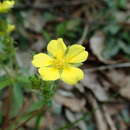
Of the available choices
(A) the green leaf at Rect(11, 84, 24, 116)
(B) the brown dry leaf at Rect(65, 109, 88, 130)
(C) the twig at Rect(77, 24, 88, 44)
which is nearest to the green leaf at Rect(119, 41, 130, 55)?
(C) the twig at Rect(77, 24, 88, 44)

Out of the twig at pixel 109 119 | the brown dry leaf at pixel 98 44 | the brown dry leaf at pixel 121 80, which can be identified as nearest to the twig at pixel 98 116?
the twig at pixel 109 119

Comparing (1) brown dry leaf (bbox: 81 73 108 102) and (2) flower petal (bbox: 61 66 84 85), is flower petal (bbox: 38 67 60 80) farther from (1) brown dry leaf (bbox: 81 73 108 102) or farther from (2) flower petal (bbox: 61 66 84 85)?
(1) brown dry leaf (bbox: 81 73 108 102)

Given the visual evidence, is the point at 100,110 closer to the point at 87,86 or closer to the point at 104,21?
the point at 87,86

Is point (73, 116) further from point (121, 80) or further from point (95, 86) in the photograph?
point (121, 80)

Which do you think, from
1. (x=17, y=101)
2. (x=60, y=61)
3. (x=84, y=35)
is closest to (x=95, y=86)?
(x=84, y=35)

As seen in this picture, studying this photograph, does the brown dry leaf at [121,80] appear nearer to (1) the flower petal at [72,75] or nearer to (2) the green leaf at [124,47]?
(2) the green leaf at [124,47]

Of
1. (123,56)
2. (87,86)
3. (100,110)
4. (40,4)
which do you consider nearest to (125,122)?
(100,110)
